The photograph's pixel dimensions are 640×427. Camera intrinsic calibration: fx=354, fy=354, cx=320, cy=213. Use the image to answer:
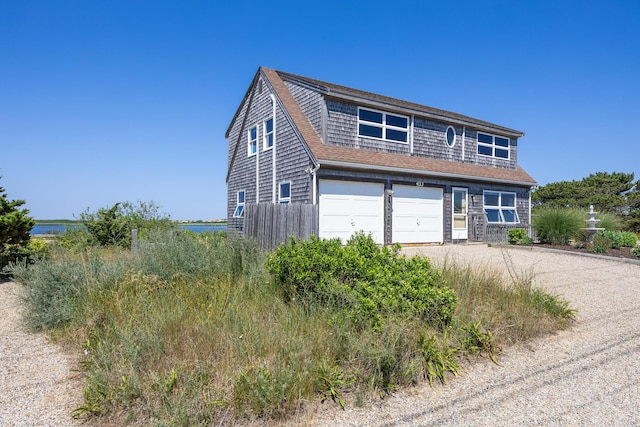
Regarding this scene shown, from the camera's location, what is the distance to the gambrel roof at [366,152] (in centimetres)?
1225

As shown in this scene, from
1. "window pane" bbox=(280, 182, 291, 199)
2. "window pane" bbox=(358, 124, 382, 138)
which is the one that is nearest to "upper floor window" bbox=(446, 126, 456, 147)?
"window pane" bbox=(358, 124, 382, 138)

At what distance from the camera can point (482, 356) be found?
3840mm

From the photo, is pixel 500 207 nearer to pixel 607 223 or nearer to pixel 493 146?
pixel 493 146

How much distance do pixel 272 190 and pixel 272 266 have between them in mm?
9787

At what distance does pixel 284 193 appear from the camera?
45.3 ft

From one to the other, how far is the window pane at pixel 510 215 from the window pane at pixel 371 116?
8040 millimetres

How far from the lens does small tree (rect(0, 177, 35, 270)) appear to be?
26.0 ft

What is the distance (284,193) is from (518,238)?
9.77 meters

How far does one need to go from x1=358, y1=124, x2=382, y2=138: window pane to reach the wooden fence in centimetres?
502

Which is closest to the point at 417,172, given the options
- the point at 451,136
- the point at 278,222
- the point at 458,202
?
the point at 458,202

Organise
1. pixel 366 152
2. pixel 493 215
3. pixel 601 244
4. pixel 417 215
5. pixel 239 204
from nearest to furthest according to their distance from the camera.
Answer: pixel 601 244 < pixel 366 152 < pixel 417 215 < pixel 493 215 < pixel 239 204

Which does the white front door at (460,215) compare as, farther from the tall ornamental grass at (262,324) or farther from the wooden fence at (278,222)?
the tall ornamental grass at (262,324)

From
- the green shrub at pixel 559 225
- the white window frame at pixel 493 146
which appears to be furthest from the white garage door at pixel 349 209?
the white window frame at pixel 493 146

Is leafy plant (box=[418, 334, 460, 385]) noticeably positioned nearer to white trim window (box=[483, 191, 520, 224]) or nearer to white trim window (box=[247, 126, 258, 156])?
white trim window (box=[247, 126, 258, 156])
